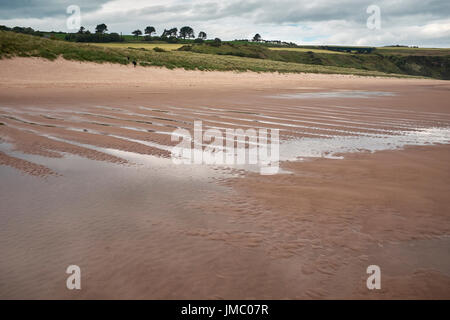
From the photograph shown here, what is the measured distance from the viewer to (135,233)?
3096 mm

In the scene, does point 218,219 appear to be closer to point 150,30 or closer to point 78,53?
point 78,53

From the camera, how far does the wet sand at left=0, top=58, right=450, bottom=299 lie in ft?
8.07

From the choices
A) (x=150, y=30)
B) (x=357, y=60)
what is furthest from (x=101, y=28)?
(x=357, y=60)

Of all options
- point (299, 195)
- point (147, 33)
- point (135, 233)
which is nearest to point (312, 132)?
point (299, 195)

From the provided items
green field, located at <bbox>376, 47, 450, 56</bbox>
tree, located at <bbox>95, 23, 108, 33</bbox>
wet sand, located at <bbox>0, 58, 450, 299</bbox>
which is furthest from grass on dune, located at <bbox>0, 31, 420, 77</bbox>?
green field, located at <bbox>376, 47, 450, 56</bbox>

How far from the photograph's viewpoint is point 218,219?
3385mm

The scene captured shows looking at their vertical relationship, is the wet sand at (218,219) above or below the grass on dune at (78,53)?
below

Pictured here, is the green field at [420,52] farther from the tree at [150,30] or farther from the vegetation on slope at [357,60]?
the tree at [150,30]

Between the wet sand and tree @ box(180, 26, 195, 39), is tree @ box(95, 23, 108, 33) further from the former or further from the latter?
the wet sand

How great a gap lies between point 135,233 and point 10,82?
18.0 meters

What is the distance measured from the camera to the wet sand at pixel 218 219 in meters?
2.46

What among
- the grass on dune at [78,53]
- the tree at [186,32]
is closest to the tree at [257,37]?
the tree at [186,32]
